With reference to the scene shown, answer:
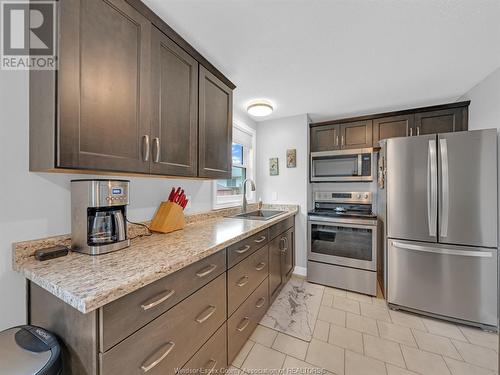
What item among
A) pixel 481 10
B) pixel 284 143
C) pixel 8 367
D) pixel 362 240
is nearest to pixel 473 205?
pixel 362 240

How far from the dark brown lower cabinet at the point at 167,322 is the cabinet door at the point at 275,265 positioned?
455 millimetres

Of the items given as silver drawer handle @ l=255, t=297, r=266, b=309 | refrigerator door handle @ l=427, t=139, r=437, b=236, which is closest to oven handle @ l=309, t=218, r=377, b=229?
refrigerator door handle @ l=427, t=139, r=437, b=236

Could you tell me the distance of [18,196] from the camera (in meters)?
0.91

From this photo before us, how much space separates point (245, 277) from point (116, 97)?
139cm

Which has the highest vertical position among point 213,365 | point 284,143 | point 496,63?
point 496,63

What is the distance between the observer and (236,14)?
1.22 m

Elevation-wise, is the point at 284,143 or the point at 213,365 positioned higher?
the point at 284,143

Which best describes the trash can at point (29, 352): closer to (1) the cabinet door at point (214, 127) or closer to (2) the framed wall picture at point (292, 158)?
(1) the cabinet door at point (214, 127)

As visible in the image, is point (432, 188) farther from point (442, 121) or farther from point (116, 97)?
point (116, 97)

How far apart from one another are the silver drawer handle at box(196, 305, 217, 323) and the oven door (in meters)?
1.88

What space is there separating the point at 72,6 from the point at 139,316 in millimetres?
1284

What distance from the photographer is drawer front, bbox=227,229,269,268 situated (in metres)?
1.34

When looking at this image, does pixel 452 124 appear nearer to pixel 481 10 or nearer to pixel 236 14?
pixel 481 10

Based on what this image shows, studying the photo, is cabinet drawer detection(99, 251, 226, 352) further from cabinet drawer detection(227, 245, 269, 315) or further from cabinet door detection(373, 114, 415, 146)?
cabinet door detection(373, 114, 415, 146)
